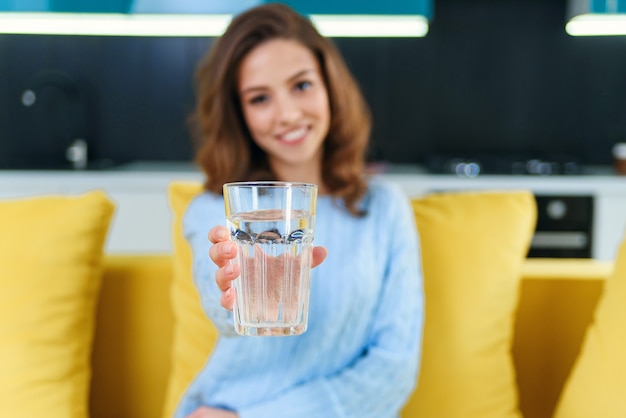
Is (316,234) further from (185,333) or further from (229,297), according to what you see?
(229,297)

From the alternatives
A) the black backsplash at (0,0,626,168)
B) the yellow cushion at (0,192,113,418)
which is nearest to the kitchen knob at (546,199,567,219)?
the black backsplash at (0,0,626,168)

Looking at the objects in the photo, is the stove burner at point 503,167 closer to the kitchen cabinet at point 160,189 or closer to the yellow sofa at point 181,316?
the kitchen cabinet at point 160,189

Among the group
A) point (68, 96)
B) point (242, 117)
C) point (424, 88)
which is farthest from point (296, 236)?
point (68, 96)

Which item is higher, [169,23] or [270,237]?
[169,23]

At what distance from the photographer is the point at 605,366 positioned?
117cm

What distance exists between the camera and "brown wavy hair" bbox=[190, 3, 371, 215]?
4.45 ft

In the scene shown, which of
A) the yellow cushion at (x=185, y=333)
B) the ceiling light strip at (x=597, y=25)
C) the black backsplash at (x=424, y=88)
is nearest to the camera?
the yellow cushion at (x=185, y=333)

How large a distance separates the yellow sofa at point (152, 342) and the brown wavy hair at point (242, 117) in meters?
0.31

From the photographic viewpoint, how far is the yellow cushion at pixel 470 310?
1.39 m

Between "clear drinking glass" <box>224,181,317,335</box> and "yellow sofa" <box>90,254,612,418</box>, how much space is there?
87 centimetres

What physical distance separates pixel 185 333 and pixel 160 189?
5.48 feet

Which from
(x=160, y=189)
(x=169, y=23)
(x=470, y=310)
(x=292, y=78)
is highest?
(x=169, y=23)

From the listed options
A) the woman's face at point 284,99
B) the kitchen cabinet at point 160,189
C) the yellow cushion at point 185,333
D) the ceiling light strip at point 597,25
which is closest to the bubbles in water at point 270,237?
the woman's face at point 284,99

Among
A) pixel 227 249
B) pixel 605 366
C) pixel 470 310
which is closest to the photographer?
pixel 227 249
